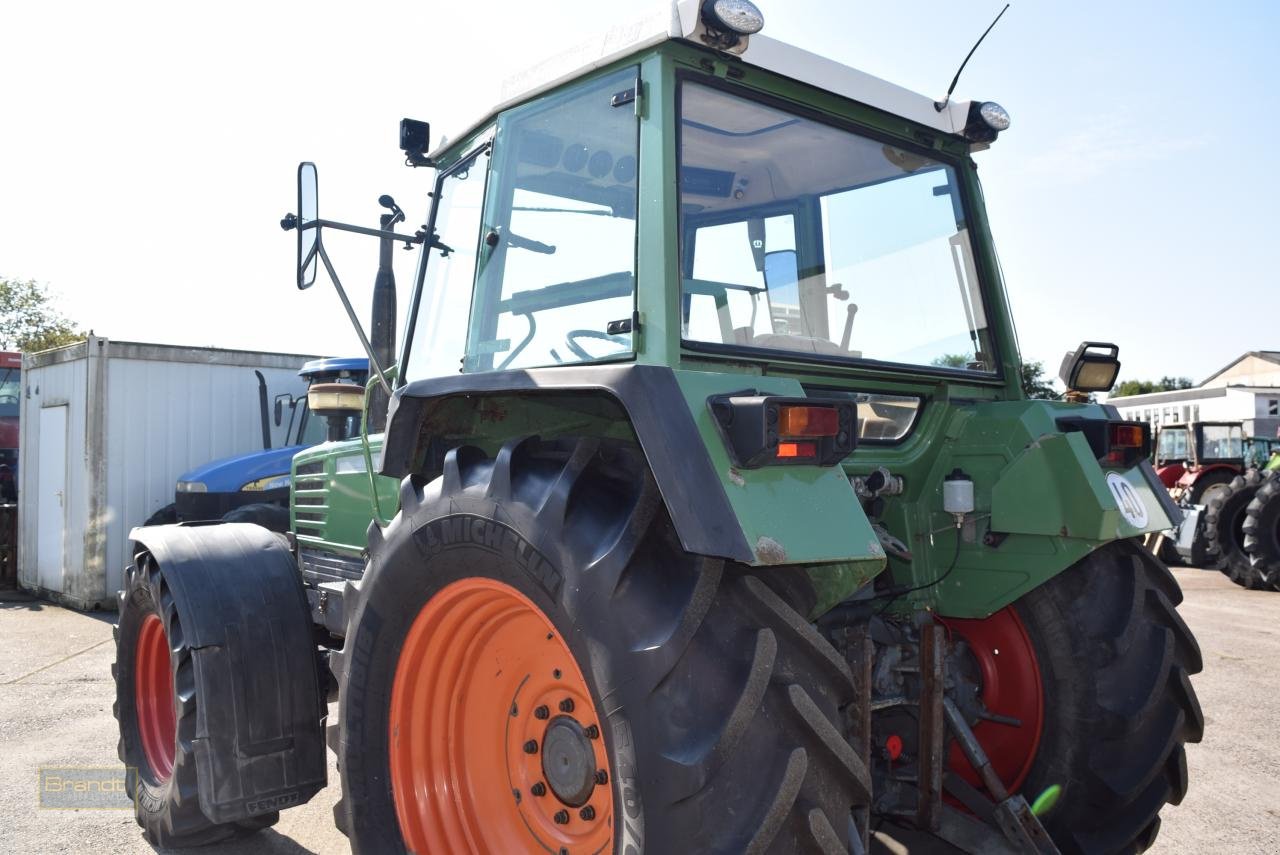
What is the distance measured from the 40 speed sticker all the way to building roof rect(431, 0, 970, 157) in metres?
1.18

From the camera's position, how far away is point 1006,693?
295cm

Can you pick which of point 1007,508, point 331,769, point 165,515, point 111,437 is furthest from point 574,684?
point 111,437

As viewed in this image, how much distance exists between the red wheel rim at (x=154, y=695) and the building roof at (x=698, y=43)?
231 cm

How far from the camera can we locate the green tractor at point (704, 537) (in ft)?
6.16

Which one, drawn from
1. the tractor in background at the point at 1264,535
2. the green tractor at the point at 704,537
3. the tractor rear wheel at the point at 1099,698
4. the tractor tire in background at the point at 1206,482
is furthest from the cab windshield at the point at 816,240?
the tractor tire in background at the point at 1206,482

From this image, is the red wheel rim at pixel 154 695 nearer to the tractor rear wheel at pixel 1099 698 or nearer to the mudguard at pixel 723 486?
the mudguard at pixel 723 486

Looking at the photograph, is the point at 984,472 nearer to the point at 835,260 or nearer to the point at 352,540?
the point at 835,260

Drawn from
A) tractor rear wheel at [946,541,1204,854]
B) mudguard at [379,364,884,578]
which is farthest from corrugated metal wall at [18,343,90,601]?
tractor rear wheel at [946,541,1204,854]

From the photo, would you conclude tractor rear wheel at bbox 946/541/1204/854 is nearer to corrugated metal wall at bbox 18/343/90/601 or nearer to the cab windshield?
the cab windshield

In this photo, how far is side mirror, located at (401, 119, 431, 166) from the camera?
3.25 metres

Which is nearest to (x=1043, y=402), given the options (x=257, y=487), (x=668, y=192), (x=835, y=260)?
(x=835, y=260)

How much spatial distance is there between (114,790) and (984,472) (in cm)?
385

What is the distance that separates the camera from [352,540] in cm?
369

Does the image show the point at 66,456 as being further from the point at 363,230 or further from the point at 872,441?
the point at 872,441
